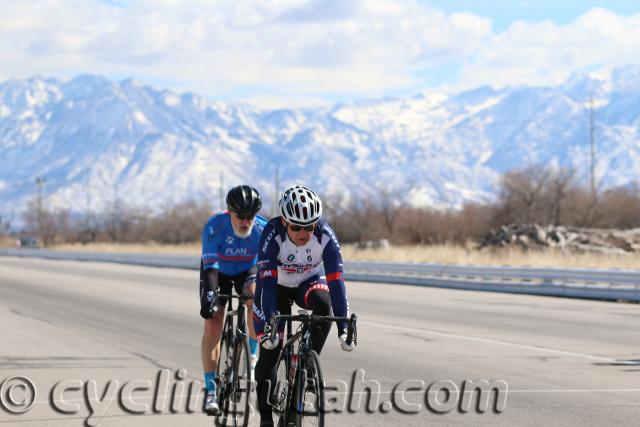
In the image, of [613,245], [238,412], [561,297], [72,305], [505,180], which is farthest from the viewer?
[505,180]

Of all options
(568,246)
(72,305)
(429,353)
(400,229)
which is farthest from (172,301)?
(400,229)

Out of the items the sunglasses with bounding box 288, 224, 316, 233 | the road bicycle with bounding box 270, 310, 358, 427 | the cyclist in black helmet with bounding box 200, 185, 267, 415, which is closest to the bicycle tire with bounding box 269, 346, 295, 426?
the road bicycle with bounding box 270, 310, 358, 427

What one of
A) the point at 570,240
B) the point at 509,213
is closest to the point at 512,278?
the point at 570,240

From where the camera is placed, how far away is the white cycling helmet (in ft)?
23.6

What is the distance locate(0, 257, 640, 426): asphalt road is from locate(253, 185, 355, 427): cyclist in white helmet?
5.02 feet

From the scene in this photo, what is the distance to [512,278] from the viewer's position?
26.4 meters

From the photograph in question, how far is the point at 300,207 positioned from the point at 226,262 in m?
1.97

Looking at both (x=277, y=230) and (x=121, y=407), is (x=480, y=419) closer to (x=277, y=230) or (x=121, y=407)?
(x=277, y=230)

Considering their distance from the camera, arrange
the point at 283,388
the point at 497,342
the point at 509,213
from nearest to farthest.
A: the point at 283,388
the point at 497,342
the point at 509,213

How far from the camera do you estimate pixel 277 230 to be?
7547 millimetres

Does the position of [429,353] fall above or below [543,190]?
below

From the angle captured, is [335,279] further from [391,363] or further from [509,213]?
[509,213]

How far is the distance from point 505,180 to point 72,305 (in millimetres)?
37628

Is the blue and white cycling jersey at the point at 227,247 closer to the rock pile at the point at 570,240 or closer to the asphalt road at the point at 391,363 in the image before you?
the asphalt road at the point at 391,363
